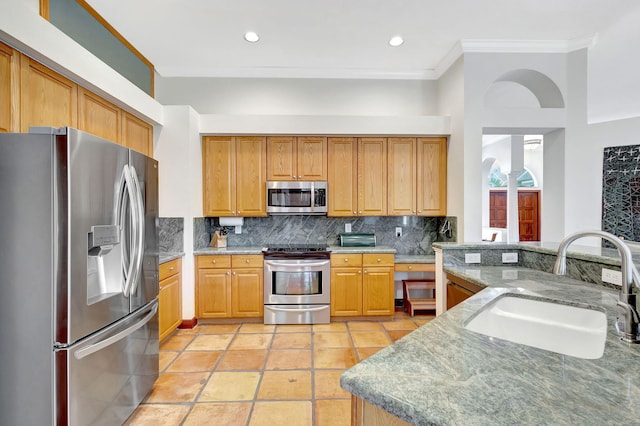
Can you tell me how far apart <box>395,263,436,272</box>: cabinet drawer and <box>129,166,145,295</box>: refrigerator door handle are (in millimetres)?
2761

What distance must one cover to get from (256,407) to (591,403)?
199 cm

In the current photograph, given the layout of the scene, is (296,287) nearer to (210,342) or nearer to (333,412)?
(210,342)

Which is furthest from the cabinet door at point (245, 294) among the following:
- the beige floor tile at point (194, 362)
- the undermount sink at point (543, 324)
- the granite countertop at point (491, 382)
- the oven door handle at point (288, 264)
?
the granite countertop at point (491, 382)

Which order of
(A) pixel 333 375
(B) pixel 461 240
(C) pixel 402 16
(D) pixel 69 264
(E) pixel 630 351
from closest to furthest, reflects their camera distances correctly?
(E) pixel 630 351, (D) pixel 69 264, (A) pixel 333 375, (C) pixel 402 16, (B) pixel 461 240

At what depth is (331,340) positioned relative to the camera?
3.14 meters

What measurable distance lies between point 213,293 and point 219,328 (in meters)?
0.40

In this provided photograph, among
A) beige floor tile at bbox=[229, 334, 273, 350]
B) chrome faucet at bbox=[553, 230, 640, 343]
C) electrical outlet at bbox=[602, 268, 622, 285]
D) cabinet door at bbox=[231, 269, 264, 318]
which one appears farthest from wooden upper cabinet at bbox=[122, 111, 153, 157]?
electrical outlet at bbox=[602, 268, 622, 285]

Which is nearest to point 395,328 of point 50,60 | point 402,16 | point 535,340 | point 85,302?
point 535,340

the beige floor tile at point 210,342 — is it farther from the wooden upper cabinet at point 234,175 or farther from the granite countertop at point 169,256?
the wooden upper cabinet at point 234,175

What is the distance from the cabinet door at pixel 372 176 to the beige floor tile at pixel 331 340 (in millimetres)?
1484

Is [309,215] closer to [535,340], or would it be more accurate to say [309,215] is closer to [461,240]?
[461,240]

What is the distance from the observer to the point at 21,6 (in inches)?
69.4

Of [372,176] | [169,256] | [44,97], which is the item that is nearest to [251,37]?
[44,97]

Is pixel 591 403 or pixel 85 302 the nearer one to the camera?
pixel 591 403
